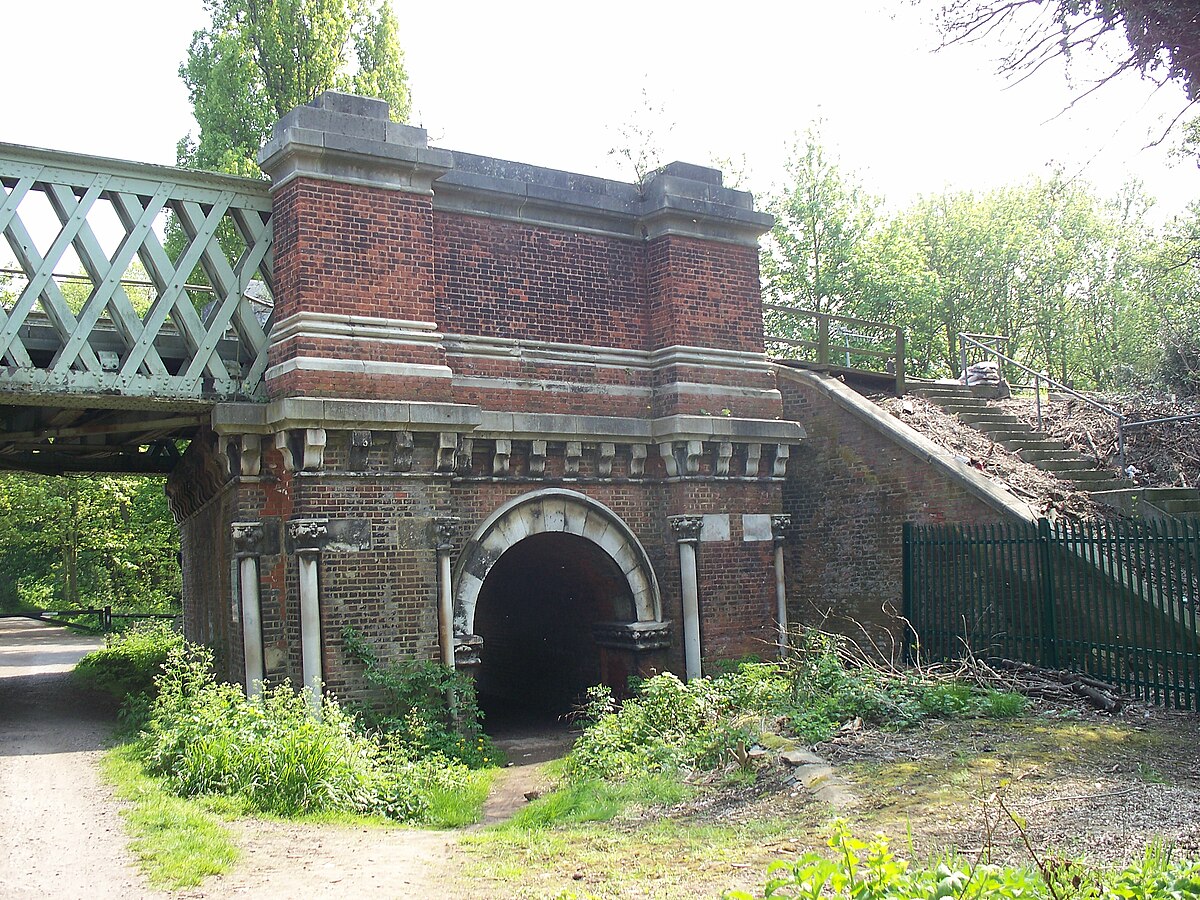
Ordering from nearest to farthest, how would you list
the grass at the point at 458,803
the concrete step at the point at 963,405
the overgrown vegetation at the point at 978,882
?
the overgrown vegetation at the point at 978,882
the grass at the point at 458,803
the concrete step at the point at 963,405

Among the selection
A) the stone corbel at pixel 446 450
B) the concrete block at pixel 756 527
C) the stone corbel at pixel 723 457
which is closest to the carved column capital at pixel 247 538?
the stone corbel at pixel 446 450

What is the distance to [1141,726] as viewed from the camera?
980cm

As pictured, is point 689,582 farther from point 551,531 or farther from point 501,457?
point 501,457

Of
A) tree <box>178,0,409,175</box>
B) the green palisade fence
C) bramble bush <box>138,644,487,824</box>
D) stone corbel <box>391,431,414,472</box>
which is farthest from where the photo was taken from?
tree <box>178,0,409,175</box>

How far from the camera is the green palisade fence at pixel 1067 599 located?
1084 centimetres

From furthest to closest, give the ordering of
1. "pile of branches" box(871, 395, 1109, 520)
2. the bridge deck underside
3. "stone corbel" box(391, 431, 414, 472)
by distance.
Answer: "pile of branches" box(871, 395, 1109, 520)
"stone corbel" box(391, 431, 414, 472)
the bridge deck underside

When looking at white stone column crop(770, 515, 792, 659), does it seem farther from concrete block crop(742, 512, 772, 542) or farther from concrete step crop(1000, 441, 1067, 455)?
concrete step crop(1000, 441, 1067, 455)

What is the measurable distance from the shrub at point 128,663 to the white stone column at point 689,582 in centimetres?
728

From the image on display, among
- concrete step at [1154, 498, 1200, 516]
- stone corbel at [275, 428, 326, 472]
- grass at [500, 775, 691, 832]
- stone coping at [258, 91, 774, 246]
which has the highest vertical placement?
stone coping at [258, 91, 774, 246]

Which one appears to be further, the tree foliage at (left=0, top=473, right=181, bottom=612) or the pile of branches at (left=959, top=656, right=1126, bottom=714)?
the tree foliage at (left=0, top=473, right=181, bottom=612)

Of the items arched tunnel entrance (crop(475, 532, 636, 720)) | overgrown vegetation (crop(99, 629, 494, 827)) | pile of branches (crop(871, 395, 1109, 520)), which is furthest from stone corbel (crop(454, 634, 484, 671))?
pile of branches (crop(871, 395, 1109, 520))

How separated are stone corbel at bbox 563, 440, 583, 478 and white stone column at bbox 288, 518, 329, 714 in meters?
3.27

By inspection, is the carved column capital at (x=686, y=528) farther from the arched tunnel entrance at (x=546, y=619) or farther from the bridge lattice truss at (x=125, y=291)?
the bridge lattice truss at (x=125, y=291)

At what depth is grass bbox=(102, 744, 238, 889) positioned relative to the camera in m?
6.79
